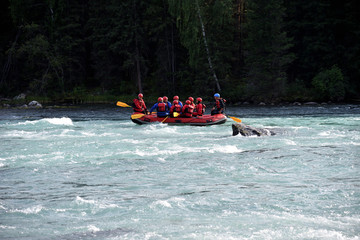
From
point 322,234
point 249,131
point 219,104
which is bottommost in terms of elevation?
point 322,234

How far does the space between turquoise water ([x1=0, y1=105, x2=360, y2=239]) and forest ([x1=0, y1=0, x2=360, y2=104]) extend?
22.9 meters

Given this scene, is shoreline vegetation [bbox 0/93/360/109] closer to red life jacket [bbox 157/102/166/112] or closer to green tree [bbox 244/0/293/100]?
green tree [bbox 244/0/293/100]

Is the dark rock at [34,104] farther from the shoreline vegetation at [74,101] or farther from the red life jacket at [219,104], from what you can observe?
the red life jacket at [219,104]

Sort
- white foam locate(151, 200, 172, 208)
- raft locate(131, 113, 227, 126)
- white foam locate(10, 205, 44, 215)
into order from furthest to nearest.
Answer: raft locate(131, 113, 227, 126)
white foam locate(151, 200, 172, 208)
white foam locate(10, 205, 44, 215)

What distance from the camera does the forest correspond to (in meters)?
36.8

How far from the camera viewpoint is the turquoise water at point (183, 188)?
6172 mm

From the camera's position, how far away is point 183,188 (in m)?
8.25

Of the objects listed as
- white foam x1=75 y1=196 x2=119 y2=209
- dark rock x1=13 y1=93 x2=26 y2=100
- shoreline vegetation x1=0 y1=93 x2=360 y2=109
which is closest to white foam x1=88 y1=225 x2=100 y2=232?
white foam x1=75 y1=196 x2=119 y2=209

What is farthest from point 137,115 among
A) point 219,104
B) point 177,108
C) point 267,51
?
point 267,51

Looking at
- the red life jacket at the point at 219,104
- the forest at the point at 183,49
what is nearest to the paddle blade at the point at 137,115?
the red life jacket at the point at 219,104

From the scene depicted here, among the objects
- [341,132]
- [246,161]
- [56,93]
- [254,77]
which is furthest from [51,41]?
[246,161]

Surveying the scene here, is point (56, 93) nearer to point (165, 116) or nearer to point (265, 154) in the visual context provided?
point (165, 116)

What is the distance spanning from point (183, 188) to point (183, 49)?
1414 inches

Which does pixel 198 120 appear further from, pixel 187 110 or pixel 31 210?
pixel 31 210
